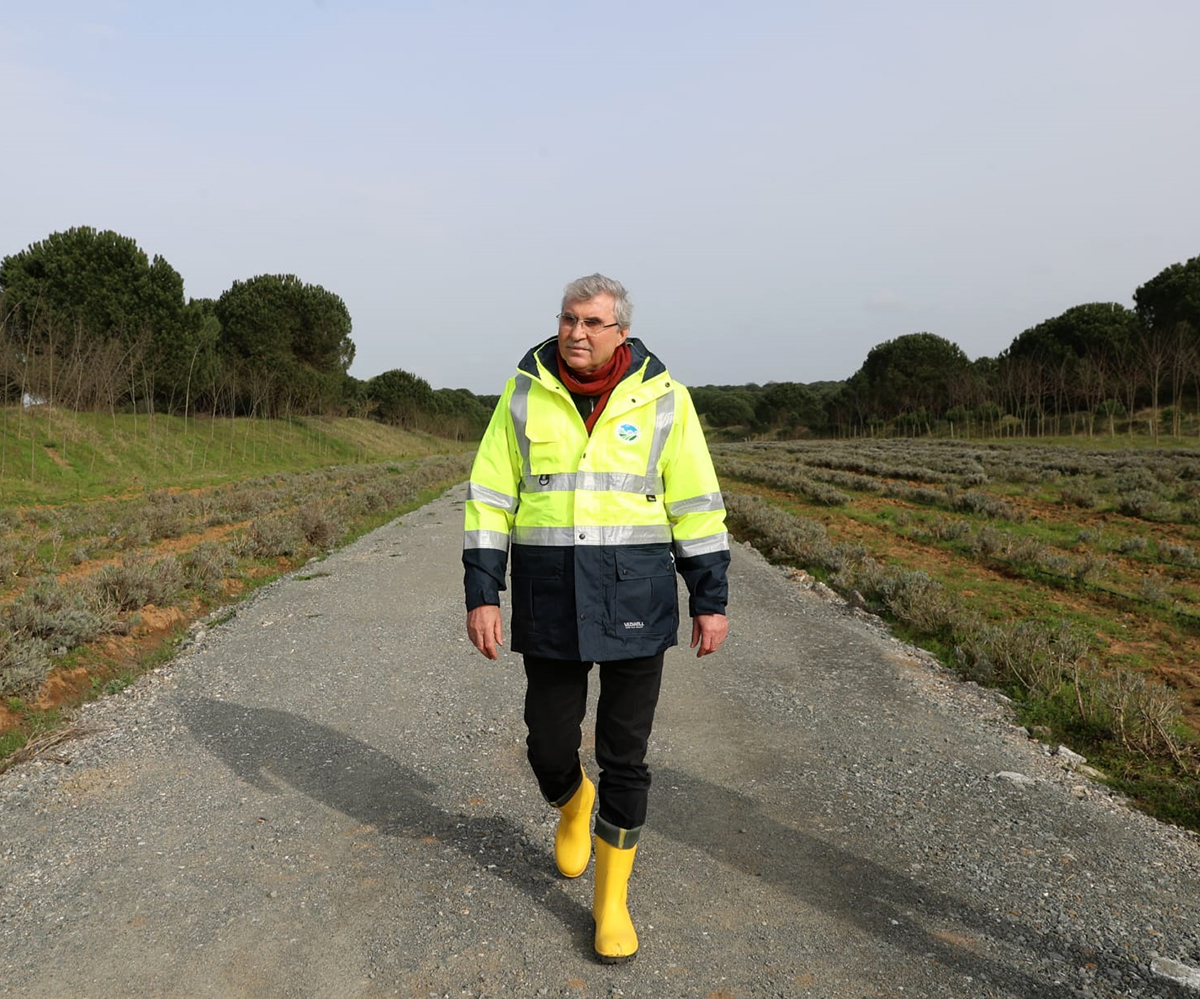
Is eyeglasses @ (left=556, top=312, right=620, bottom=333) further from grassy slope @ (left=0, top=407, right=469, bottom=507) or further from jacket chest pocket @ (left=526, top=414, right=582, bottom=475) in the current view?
grassy slope @ (left=0, top=407, right=469, bottom=507)

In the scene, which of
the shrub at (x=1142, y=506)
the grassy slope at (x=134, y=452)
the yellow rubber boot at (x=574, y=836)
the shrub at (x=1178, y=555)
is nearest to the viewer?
the yellow rubber boot at (x=574, y=836)

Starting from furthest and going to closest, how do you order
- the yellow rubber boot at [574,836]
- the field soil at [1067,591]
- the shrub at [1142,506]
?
1. the shrub at [1142,506]
2. the field soil at [1067,591]
3. the yellow rubber boot at [574,836]

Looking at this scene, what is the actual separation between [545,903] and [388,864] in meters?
0.72

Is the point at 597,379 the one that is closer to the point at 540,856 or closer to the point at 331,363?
the point at 540,856

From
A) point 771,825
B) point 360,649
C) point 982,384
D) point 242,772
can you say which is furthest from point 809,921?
point 982,384

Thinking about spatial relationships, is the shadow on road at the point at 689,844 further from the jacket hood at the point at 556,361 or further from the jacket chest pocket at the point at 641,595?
the jacket hood at the point at 556,361

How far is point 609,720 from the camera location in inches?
117

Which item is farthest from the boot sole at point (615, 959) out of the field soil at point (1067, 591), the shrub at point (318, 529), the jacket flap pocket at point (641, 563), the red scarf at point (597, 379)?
the shrub at point (318, 529)

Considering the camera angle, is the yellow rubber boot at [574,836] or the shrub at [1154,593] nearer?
the yellow rubber boot at [574,836]

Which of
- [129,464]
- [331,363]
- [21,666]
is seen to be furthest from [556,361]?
[331,363]

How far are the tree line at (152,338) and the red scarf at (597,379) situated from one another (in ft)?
95.8

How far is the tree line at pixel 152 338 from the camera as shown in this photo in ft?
101

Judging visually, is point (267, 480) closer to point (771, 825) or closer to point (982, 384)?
point (771, 825)

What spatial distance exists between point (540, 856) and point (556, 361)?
210 cm
